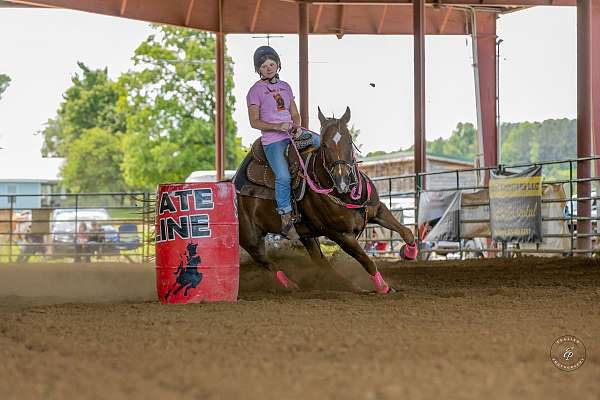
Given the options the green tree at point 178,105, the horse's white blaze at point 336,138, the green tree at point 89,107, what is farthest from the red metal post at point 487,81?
the green tree at point 89,107

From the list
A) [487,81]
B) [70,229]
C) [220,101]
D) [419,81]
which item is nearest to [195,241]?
[419,81]

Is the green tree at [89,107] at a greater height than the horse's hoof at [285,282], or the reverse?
the green tree at [89,107]

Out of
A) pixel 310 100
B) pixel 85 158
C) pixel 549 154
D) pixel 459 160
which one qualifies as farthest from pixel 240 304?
pixel 549 154

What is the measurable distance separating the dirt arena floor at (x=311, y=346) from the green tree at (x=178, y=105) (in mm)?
31871

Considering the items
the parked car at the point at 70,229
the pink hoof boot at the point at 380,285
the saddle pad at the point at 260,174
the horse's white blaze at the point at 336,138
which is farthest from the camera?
the parked car at the point at 70,229

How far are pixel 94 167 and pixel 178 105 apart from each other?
14953 mm

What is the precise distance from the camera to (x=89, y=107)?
57969 mm

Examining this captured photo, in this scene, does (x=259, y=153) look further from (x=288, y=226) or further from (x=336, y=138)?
(x=336, y=138)

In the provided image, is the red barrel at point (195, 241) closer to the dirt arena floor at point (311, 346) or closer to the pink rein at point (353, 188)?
the dirt arena floor at point (311, 346)

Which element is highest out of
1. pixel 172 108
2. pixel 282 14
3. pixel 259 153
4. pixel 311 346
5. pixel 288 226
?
pixel 172 108

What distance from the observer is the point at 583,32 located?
13.1 metres

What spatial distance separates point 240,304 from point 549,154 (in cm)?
5715

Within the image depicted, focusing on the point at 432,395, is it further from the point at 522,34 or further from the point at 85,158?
the point at 85,158

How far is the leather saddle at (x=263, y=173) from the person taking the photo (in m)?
7.36
